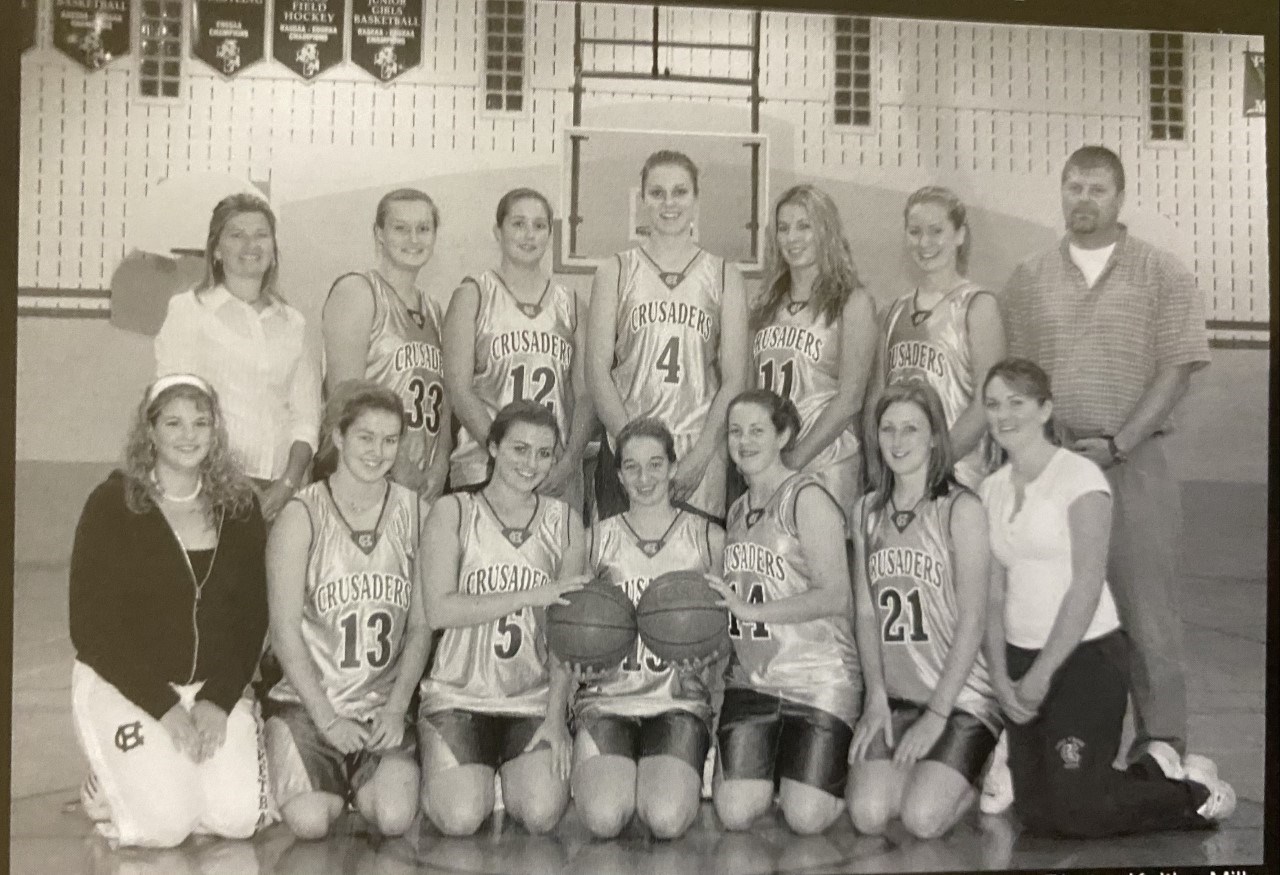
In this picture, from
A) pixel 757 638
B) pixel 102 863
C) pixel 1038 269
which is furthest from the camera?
pixel 1038 269

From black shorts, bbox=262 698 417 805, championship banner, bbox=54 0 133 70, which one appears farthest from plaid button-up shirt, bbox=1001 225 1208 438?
championship banner, bbox=54 0 133 70

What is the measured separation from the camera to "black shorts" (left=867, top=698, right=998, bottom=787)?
10.1 ft

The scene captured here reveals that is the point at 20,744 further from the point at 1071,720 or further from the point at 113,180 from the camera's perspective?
the point at 1071,720

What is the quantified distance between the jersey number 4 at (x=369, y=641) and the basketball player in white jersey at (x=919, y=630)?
1.17 m

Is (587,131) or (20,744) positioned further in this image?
(587,131)

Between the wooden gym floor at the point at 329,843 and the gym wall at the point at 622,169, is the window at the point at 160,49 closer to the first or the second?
the gym wall at the point at 622,169

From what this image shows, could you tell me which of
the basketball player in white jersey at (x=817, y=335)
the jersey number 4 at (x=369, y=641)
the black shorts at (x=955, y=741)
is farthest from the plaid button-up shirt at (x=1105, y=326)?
the jersey number 4 at (x=369, y=641)

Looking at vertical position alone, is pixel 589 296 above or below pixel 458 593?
above

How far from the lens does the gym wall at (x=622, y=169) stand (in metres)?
2.98

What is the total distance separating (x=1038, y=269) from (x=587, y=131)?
1.25 meters

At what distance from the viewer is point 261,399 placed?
3000 mm

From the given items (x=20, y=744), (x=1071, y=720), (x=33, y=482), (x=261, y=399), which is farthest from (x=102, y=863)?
(x=1071, y=720)

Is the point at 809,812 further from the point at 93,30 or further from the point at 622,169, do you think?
the point at 93,30

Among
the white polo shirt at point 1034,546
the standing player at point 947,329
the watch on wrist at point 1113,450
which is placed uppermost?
the standing player at point 947,329
